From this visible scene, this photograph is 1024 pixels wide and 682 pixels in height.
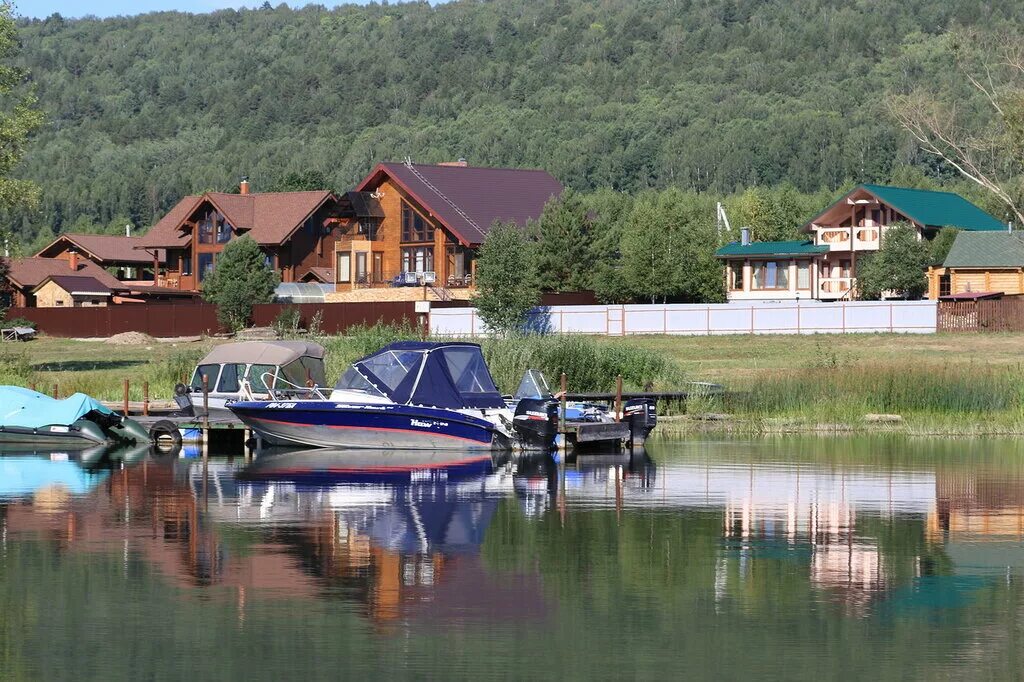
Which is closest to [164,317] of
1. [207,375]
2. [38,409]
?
[207,375]

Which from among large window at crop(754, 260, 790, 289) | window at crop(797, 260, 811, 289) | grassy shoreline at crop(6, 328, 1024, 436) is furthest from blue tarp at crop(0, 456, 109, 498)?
large window at crop(754, 260, 790, 289)

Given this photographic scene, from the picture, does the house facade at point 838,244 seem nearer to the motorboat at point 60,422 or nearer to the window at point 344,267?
Result: the window at point 344,267

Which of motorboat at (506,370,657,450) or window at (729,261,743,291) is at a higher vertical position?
window at (729,261,743,291)

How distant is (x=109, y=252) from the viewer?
132m

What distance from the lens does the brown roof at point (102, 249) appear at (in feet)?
430

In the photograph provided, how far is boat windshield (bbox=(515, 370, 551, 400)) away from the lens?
4181 cm

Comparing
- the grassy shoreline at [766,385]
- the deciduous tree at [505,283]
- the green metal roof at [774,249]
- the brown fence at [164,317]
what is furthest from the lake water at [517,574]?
the green metal roof at [774,249]

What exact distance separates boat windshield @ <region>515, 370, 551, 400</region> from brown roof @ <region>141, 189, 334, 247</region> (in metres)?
72.2

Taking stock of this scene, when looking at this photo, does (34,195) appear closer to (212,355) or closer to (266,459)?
(212,355)

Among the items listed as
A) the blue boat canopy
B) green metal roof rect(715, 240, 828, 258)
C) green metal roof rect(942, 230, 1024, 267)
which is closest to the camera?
the blue boat canopy

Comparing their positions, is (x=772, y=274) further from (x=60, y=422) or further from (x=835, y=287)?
(x=60, y=422)

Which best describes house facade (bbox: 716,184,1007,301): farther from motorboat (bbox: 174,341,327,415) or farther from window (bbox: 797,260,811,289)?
motorboat (bbox: 174,341,327,415)

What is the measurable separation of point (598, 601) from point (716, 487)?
1228 centimetres

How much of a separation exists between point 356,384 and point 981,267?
196 ft
